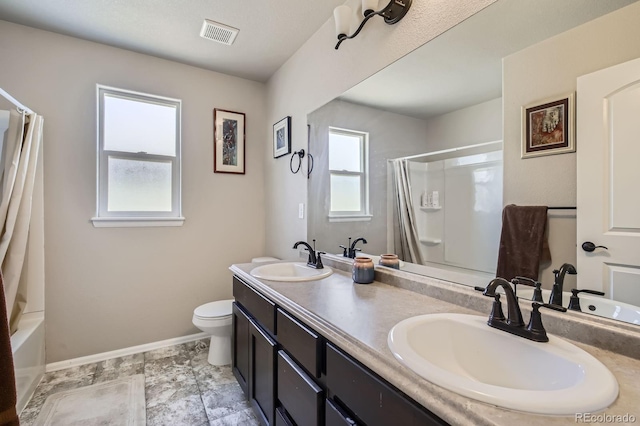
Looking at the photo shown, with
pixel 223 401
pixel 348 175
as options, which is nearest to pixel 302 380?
pixel 223 401

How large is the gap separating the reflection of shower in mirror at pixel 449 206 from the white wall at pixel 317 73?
0.55 metres

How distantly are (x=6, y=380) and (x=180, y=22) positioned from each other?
217 cm

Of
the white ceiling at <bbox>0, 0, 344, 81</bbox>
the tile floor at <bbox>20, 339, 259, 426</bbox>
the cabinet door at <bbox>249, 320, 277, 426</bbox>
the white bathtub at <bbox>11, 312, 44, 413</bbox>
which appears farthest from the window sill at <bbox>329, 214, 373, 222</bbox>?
the white bathtub at <bbox>11, 312, 44, 413</bbox>

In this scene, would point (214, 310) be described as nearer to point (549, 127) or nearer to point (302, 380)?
point (302, 380)

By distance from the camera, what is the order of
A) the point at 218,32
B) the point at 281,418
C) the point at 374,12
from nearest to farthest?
1. the point at 281,418
2. the point at 374,12
3. the point at 218,32

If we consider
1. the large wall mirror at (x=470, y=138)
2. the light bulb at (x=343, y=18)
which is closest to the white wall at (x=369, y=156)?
the large wall mirror at (x=470, y=138)

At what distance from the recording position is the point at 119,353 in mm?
2404

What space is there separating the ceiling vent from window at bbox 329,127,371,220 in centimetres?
104

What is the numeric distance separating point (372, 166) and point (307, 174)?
0.71 metres

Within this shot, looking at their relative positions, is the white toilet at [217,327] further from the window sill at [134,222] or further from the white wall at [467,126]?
the white wall at [467,126]

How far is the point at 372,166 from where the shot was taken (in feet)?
5.57

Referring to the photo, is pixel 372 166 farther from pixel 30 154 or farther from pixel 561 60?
pixel 30 154

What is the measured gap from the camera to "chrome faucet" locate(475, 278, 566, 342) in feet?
2.61

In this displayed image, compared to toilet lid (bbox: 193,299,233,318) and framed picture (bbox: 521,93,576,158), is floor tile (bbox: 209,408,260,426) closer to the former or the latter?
toilet lid (bbox: 193,299,233,318)
